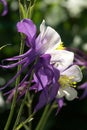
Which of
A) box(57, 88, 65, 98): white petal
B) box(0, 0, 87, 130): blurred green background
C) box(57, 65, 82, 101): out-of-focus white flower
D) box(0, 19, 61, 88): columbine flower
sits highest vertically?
box(0, 19, 61, 88): columbine flower

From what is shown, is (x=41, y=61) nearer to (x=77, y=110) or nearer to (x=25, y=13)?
(x=25, y=13)

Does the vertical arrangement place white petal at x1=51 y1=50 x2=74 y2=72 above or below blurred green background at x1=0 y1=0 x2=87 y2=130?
above

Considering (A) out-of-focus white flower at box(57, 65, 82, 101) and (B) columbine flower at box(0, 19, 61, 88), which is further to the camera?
(A) out-of-focus white flower at box(57, 65, 82, 101)

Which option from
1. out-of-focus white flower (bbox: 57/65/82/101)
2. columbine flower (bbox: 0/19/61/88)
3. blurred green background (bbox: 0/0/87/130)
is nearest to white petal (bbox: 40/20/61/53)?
columbine flower (bbox: 0/19/61/88)

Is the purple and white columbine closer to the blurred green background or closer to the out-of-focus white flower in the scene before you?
the out-of-focus white flower

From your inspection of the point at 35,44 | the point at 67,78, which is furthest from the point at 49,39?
the point at 67,78

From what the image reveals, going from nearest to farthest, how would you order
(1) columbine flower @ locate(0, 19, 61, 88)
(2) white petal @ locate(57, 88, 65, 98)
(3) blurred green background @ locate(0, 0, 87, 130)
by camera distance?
(1) columbine flower @ locate(0, 19, 61, 88) → (2) white petal @ locate(57, 88, 65, 98) → (3) blurred green background @ locate(0, 0, 87, 130)

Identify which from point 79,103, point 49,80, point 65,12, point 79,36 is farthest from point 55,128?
point 49,80
